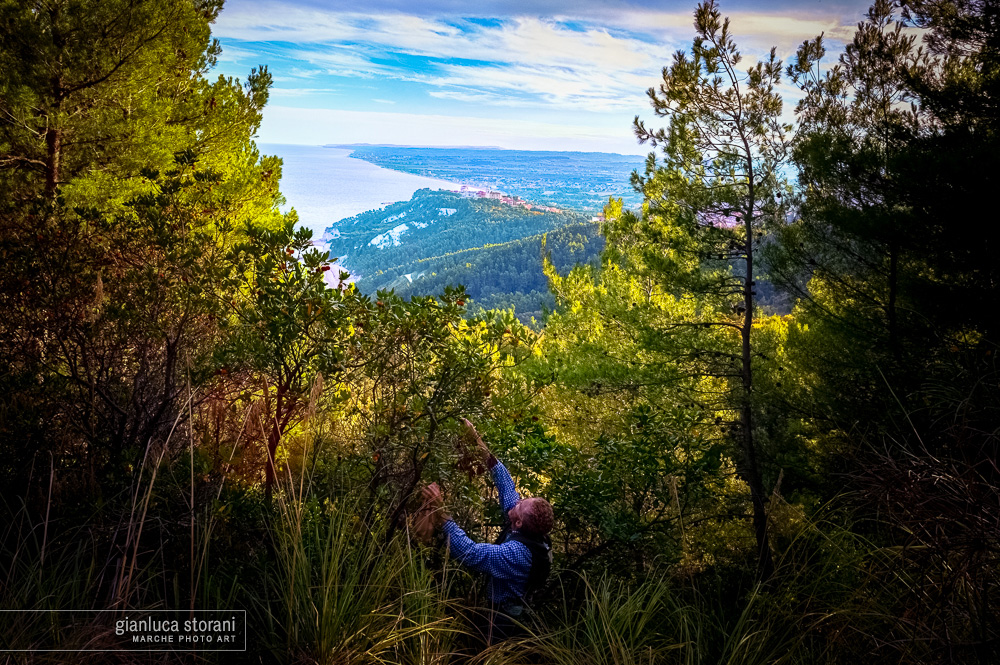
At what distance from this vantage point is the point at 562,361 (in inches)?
380

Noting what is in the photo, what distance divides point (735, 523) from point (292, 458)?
824 centimetres

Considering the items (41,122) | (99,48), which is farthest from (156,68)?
(41,122)

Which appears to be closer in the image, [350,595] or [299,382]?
[350,595]

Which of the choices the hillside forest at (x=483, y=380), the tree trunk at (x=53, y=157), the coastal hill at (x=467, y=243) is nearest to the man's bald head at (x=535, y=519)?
the hillside forest at (x=483, y=380)

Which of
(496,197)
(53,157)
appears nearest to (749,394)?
(53,157)

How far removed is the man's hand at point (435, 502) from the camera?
2.57 meters

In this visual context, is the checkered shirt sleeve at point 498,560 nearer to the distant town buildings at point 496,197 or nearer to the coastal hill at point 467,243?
the coastal hill at point 467,243

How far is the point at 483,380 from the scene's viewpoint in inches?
120

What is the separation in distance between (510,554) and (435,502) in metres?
0.43

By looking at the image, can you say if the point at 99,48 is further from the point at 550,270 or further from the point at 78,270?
the point at 550,270

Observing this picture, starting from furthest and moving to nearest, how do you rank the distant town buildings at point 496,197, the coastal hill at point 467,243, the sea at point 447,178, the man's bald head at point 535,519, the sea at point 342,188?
the sea at point 447,178, the distant town buildings at point 496,197, the sea at point 342,188, the coastal hill at point 467,243, the man's bald head at point 535,519

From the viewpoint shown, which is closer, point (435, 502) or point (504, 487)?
point (435, 502)

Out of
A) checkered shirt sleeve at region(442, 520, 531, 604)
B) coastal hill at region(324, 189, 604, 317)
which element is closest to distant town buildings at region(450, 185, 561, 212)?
coastal hill at region(324, 189, 604, 317)

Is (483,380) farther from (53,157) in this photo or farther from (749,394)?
(749,394)
